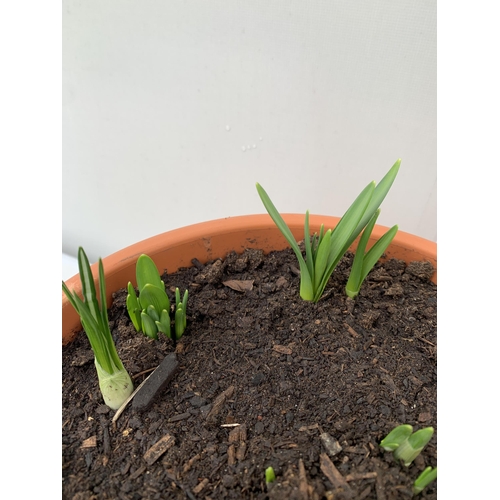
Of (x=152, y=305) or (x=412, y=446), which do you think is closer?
(x=412, y=446)

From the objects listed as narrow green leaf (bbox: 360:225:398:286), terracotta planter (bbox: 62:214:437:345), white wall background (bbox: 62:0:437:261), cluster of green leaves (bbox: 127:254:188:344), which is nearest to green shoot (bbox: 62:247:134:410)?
cluster of green leaves (bbox: 127:254:188:344)

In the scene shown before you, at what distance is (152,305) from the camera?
2.73ft

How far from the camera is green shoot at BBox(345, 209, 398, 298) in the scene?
841 mm

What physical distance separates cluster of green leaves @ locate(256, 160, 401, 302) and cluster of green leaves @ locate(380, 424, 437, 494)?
307mm

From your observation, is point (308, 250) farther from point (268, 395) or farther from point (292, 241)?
point (268, 395)

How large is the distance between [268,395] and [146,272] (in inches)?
11.4

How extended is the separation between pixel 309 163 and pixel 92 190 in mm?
788

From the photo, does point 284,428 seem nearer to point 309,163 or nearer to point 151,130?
point 309,163

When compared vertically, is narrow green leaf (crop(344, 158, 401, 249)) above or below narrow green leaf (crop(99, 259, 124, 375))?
above

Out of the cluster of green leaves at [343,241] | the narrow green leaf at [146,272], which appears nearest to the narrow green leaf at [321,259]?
the cluster of green leaves at [343,241]

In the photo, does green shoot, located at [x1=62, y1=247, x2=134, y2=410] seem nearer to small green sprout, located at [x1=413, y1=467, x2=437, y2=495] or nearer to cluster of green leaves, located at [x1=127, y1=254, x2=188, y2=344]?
cluster of green leaves, located at [x1=127, y1=254, x2=188, y2=344]

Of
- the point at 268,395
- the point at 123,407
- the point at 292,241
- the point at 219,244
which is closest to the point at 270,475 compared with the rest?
the point at 268,395
